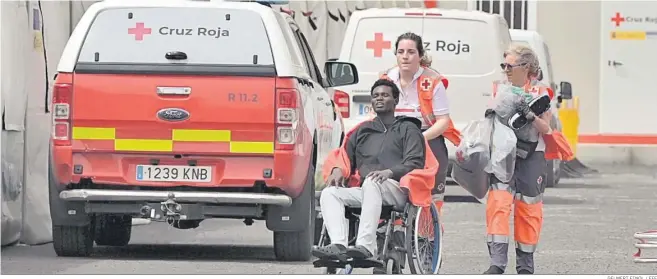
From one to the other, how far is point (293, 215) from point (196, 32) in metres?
1.34

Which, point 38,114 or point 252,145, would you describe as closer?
point 252,145

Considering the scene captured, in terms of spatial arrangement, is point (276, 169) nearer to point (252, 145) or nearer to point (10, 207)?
point (252, 145)

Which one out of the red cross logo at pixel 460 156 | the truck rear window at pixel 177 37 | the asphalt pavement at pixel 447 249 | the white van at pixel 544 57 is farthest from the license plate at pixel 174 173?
the white van at pixel 544 57

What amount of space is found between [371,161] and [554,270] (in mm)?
2005

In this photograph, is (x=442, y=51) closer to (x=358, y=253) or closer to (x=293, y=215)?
(x=293, y=215)

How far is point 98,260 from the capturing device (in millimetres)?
11164

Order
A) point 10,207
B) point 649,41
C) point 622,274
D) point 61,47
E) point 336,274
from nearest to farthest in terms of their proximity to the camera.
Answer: point 336,274 < point 622,274 < point 10,207 < point 61,47 < point 649,41

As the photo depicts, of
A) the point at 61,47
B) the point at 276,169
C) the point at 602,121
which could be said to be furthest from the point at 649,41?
the point at 276,169

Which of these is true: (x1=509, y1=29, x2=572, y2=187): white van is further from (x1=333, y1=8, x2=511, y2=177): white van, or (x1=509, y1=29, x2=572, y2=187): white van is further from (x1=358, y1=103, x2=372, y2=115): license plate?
(x1=358, y1=103, x2=372, y2=115): license plate

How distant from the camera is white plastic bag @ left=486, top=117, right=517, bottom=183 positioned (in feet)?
32.0

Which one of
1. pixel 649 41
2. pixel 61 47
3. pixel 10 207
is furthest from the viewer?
pixel 649 41

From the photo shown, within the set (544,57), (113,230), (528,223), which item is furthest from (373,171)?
(544,57)

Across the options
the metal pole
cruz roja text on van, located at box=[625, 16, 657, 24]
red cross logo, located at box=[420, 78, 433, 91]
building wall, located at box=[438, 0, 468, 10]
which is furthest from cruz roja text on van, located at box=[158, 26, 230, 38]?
cruz roja text on van, located at box=[625, 16, 657, 24]

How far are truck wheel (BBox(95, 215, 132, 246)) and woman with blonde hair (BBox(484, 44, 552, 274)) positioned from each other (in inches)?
125
